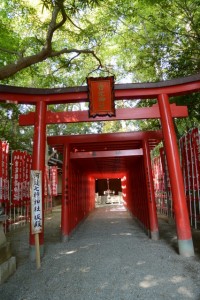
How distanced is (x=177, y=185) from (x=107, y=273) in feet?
8.59

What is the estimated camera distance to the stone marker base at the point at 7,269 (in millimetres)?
4823

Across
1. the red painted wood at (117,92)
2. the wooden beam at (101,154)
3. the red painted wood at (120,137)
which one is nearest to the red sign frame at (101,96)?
the red painted wood at (117,92)

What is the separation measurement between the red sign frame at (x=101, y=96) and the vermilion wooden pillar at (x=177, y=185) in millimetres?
1310

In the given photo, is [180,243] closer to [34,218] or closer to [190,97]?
[34,218]

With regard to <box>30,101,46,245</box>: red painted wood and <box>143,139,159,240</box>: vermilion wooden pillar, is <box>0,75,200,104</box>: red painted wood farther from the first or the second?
<box>143,139,159,240</box>: vermilion wooden pillar

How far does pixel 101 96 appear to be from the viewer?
22.9ft

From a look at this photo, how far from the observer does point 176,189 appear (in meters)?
6.36

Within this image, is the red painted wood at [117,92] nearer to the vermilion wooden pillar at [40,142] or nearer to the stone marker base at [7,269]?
the vermilion wooden pillar at [40,142]

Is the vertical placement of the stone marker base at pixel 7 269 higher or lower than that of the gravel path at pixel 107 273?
higher

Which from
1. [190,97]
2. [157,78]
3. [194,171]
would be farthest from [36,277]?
[157,78]

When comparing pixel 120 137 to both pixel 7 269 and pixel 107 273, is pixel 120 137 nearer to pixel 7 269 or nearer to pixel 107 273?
pixel 107 273

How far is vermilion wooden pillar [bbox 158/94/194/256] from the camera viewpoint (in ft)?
20.0

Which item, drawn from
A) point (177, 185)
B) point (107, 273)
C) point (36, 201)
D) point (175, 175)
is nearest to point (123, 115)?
point (175, 175)

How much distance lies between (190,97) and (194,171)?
9.43 ft
